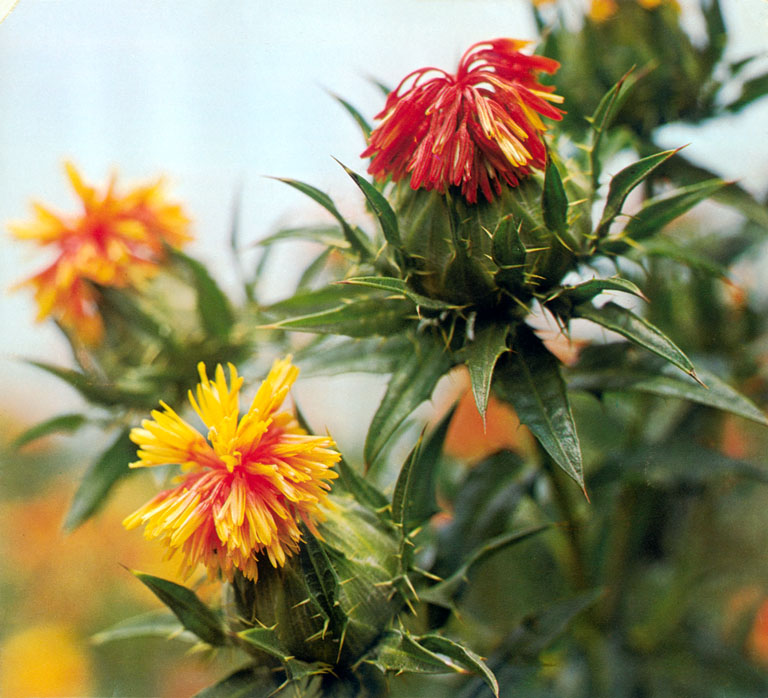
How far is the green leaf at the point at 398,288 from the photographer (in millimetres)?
443

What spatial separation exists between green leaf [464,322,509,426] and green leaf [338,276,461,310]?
33 millimetres

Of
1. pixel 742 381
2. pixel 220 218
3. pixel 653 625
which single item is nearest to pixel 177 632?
pixel 653 625

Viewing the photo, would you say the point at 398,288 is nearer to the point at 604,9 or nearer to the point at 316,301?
the point at 316,301

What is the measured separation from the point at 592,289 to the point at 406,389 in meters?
0.16

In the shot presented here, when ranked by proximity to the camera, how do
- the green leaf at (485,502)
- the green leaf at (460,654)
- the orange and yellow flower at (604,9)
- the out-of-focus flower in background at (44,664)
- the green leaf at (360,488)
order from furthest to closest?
the out-of-focus flower in background at (44,664) → the orange and yellow flower at (604,9) → the green leaf at (485,502) → the green leaf at (360,488) → the green leaf at (460,654)

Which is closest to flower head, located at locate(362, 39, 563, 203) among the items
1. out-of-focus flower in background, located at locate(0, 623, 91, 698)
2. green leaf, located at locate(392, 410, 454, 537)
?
green leaf, located at locate(392, 410, 454, 537)

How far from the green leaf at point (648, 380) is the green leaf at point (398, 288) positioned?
197 millimetres

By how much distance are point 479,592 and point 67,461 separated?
66 centimetres

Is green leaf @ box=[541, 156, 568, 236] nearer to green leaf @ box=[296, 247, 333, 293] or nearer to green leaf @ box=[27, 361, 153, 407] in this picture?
green leaf @ box=[296, 247, 333, 293]

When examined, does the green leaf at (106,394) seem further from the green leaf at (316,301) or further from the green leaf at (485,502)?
the green leaf at (485,502)

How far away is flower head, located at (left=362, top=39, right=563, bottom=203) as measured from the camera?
47cm

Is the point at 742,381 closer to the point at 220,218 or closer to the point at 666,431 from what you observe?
the point at 666,431

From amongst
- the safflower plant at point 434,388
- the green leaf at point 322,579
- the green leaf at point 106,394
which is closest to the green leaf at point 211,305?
the safflower plant at point 434,388

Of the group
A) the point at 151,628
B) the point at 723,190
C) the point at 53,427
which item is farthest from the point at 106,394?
the point at 723,190
